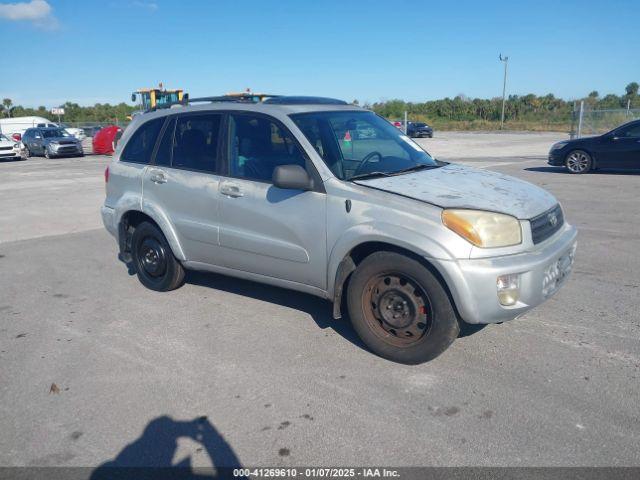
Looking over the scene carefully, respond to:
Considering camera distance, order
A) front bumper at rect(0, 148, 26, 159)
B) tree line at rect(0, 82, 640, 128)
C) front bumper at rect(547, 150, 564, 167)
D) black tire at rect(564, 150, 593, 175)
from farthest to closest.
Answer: tree line at rect(0, 82, 640, 128), front bumper at rect(0, 148, 26, 159), front bumper at rect(547, 150, 564, 167), black tire at rect(564, 150, 593, 175)

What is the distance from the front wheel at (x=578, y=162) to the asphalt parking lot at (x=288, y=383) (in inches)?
370

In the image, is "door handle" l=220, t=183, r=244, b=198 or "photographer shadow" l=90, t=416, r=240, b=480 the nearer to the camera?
"photographer shadow" l=90, t=416, r=240, b=480

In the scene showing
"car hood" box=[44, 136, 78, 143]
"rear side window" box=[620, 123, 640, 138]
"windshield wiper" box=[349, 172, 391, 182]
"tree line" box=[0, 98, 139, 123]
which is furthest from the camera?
"tree line" box=[0, 98, 139, 123]

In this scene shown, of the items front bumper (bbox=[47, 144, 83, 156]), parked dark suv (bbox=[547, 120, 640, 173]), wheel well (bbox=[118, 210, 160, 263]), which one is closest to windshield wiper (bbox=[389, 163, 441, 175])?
wheel well (bbox=[118, 210, 160, 263])

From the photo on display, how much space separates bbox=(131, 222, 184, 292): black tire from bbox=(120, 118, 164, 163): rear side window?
69cm

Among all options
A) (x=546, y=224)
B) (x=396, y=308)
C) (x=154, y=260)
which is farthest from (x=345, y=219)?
(x=154, y=260)

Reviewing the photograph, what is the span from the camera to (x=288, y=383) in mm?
3750

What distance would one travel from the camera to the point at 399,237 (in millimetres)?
3744

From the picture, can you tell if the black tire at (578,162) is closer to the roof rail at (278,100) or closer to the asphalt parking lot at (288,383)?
the asphalt parking lot at (288,383)

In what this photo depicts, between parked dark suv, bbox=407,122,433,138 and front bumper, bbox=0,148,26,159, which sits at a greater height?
parked dark suv, bbox=407,122,433,138

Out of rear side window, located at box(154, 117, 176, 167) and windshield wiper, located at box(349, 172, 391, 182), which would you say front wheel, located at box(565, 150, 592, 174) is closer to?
windshield wiper, located at box(349, 172, 391, 182)

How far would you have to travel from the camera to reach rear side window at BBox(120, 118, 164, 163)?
5570 mm

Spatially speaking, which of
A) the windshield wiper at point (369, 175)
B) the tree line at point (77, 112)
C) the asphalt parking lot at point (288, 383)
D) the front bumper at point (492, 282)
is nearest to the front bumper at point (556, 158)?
the asphalt parking lot at point (288, 383)

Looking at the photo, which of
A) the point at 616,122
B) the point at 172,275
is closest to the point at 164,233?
the point at 172,275
